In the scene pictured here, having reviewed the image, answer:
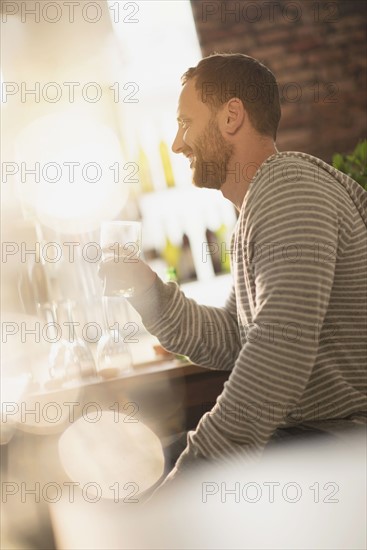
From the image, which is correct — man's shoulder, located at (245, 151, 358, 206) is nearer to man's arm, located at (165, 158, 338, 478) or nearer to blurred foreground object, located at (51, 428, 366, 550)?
man's arm, located at (165, 158, 338, 478)

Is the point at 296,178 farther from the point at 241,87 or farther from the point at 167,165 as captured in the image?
the point at 167,165

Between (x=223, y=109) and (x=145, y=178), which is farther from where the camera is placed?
(x=145, y=178)

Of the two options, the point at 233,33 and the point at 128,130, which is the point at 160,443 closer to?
the point at 128,130

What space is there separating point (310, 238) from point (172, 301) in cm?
57

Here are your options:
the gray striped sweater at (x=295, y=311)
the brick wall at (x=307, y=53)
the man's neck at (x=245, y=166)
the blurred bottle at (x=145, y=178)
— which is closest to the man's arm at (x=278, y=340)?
→ the gray striped sweater at (x=295, y=311)

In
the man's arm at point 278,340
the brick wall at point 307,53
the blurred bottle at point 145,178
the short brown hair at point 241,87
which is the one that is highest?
the brick wall at point 307,53

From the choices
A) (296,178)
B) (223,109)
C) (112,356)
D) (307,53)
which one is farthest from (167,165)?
(296,178)

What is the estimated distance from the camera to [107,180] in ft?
11.2

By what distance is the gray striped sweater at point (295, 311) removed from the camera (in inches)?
48.0

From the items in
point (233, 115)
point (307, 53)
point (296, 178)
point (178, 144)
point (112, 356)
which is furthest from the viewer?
point (307, 53)

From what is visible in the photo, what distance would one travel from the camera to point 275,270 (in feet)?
4.08

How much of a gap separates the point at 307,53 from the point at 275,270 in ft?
8.23

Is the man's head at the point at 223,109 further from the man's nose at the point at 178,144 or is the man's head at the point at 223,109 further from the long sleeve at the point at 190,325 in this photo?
the long sleeve at the point at 190,325

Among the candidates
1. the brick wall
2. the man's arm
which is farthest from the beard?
the brick wall
